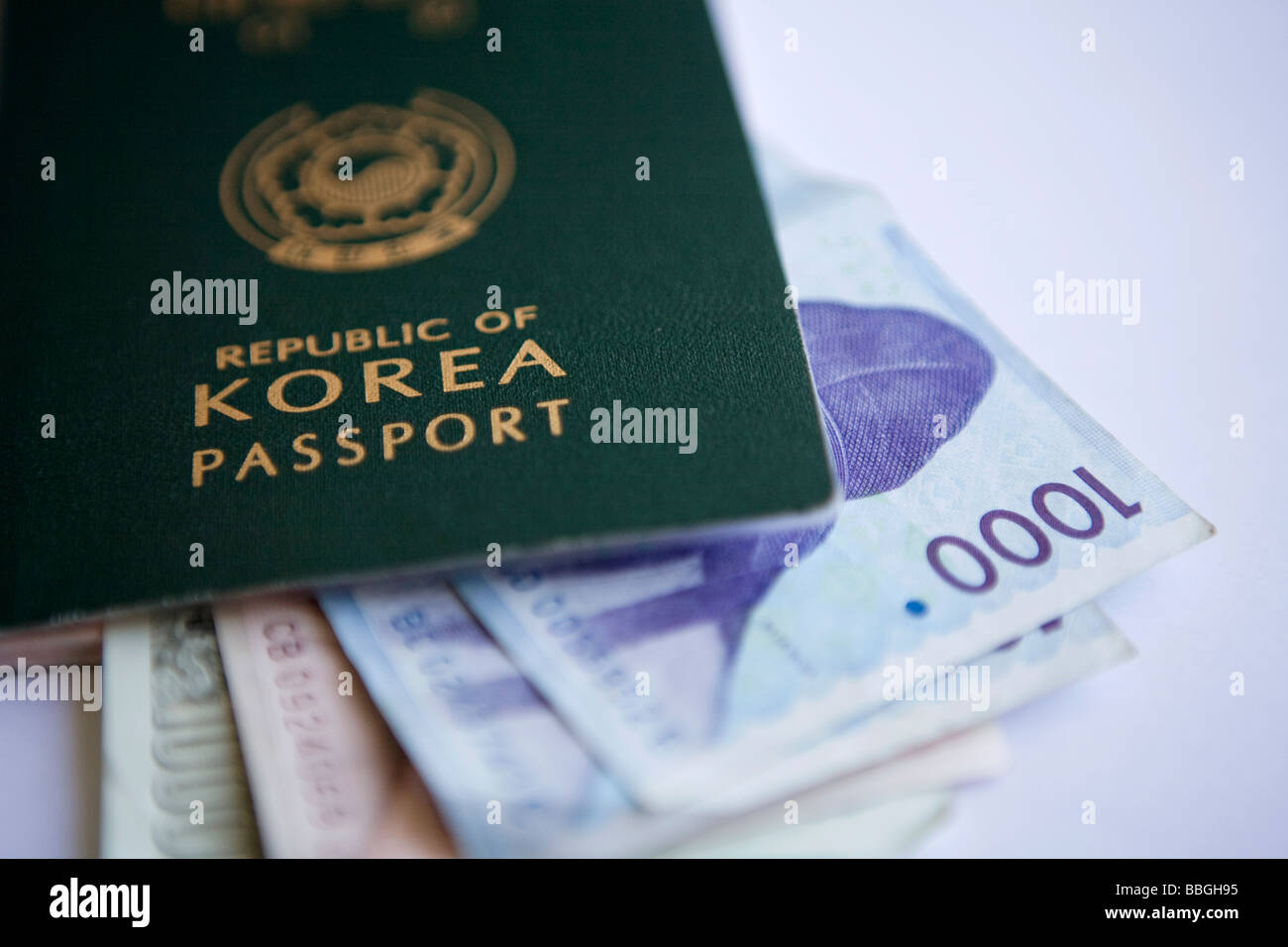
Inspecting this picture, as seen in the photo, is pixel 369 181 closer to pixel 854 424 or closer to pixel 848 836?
pixel 854 424

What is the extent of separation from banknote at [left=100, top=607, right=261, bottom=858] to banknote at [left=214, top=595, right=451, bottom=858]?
0.05 feet

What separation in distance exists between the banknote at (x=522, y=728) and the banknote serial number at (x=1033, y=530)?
0.14ft

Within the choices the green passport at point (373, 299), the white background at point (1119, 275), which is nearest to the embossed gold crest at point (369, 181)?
the green passport at point (373, 299)

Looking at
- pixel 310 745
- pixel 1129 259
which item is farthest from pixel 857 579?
pixel 1129 259

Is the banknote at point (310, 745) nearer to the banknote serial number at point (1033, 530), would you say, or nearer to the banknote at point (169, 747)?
the banknote at point (169, 747)

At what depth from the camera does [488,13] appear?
37.0 inches

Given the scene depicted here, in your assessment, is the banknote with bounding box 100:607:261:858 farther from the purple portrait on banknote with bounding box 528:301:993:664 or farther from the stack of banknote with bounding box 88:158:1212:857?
the purple portrait on banknote with bounding box 528:301:993:664

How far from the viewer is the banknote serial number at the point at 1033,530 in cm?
63

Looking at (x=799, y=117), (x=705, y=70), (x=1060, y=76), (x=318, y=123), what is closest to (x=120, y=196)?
(x=318, y=123)

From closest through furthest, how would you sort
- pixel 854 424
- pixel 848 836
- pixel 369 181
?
pixel 848 836 → pixel 854 424 → pixel 369 181

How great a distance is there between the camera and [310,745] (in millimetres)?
588

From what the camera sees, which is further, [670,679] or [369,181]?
[369,181]

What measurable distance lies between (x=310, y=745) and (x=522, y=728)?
0.39ft
